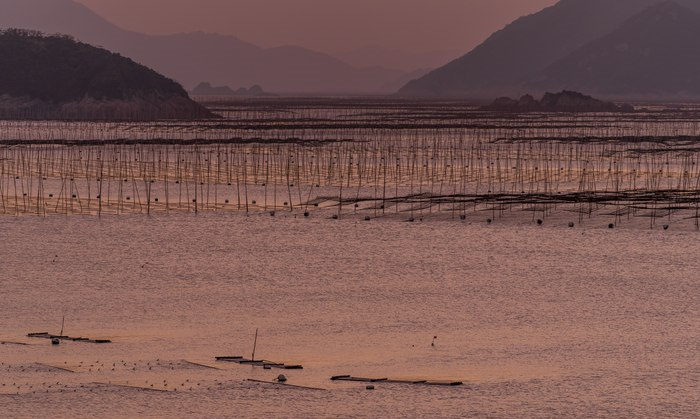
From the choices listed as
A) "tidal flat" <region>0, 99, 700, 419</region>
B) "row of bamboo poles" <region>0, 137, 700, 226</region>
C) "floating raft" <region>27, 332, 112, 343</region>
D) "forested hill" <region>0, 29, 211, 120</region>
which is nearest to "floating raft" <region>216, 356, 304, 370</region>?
"tidal flat" <region>0, 99, 700, 419</region>

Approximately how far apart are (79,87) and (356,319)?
85.1m

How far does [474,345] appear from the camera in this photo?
1309 centimetres

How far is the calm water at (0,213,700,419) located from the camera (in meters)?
11.0

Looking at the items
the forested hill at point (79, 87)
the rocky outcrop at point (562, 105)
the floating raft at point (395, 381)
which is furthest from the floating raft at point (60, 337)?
the rocky outcrop at point (562, 105)

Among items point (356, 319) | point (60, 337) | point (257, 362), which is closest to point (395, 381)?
point (257, 362)

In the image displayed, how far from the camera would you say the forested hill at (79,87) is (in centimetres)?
9050

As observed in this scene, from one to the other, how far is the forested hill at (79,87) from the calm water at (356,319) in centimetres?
6740

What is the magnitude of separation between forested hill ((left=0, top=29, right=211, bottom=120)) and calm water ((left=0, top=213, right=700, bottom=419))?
6740 centimetres

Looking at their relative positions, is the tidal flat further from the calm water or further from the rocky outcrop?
the rocky outcrop

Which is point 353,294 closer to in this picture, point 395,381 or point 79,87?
point 395,381

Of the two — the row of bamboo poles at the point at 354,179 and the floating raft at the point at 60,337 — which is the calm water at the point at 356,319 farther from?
the row of bamboo poles at the point at 354,179

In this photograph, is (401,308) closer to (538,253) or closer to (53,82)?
(538,253)

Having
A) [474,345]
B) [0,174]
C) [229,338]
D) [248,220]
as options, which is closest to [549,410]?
[474,345]

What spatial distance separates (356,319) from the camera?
1445cm
